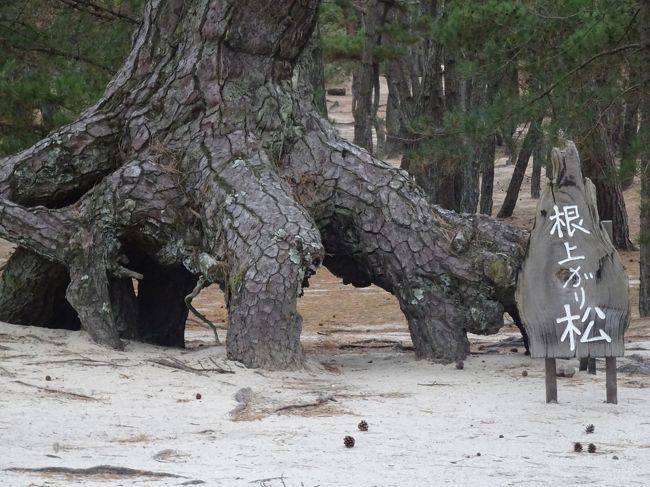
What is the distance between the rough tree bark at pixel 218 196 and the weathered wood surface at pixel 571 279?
137cm

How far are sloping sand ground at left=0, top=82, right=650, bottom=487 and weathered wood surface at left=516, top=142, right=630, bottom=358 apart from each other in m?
Result: 0.38

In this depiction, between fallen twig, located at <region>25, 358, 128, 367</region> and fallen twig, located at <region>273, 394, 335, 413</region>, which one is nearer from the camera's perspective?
fallen twig, located at <region>273, 394, 335, 413</region>

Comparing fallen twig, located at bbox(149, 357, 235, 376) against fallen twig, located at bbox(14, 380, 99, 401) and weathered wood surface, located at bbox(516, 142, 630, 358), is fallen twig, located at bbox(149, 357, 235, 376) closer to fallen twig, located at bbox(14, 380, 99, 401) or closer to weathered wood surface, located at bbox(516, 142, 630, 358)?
fallen twig, located at bbox(14, 380, 99, 401)

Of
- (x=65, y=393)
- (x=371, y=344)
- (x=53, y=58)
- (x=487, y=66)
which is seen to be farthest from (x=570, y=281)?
(x=53, y=58)

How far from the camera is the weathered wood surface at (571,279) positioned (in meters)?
6.96

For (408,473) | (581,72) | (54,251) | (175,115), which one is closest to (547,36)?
(581,72)

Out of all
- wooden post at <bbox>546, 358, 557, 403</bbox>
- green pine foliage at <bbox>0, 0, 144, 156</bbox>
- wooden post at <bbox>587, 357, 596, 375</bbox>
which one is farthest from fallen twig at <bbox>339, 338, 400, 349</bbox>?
green pine foliage at <bbox>0, 0, 144, 156</bbox>

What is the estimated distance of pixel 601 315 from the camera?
699 cm

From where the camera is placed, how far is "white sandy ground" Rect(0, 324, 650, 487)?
502 centimetres

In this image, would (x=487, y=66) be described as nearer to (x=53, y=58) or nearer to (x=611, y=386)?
(x=53, y=58)

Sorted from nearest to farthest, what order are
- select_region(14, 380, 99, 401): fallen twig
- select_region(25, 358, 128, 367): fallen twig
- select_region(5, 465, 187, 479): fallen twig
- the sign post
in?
select_region(5, 465, 187, 479): fallen twig
select_region(14, 380, 99, 401): fallen twig
the sign post
select_region(25, 358, 128, 367): fallen twig

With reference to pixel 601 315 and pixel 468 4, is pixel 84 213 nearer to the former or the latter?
pixel 601 315

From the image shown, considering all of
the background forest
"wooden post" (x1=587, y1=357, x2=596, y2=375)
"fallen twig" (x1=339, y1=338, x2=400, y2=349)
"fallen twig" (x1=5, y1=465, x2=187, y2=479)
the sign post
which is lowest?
"fallen twig" (x1=339, y1=338, x2=400, y2=349)

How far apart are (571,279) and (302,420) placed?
195cm
